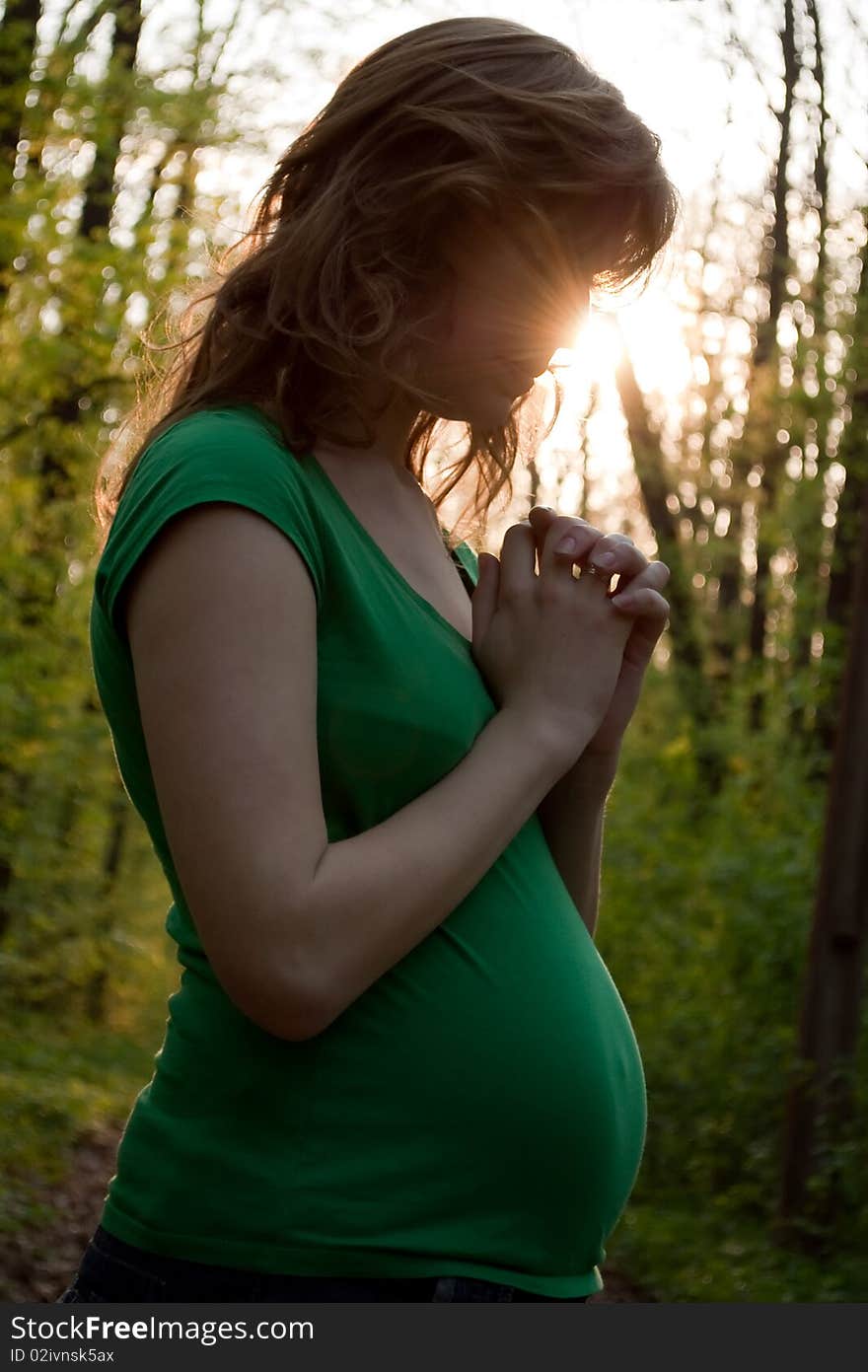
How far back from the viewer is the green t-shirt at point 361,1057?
1.26 meters

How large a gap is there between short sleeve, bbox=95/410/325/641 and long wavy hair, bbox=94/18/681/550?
10 centimetres

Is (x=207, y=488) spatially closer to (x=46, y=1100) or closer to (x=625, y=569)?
(x=625, y=569)

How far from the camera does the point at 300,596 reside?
1234 millimetres

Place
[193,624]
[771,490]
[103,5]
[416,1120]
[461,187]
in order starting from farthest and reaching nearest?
[771,490] < [103,5] < [461,187] < [416,1120] < [193,624]

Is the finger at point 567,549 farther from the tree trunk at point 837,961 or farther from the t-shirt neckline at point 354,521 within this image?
the tree trunk at point 837,961

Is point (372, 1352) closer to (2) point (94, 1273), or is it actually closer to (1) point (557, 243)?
(2) point (94, 1273)

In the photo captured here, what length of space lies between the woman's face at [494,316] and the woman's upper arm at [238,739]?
16.6 inches

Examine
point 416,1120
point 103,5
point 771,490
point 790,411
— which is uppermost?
point 416,1120

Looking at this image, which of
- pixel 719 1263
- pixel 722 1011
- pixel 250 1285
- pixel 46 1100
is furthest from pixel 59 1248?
pixel 250 1285

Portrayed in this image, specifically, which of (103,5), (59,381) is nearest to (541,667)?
(59,381)

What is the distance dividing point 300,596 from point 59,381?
786cm

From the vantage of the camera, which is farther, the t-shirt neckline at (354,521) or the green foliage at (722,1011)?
the green foliage at (722,1011)

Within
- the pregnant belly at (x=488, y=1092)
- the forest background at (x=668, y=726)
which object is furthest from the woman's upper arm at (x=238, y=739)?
the forest background at (x=668, y=726)

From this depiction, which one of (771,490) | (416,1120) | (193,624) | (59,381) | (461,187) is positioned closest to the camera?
(193,624)
